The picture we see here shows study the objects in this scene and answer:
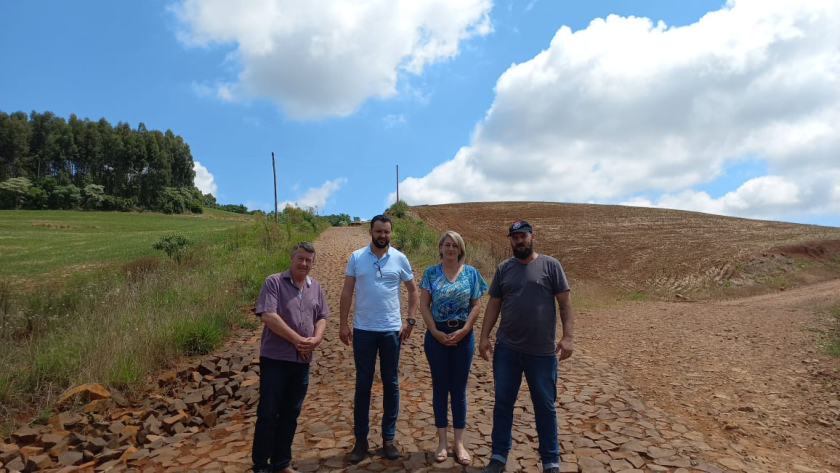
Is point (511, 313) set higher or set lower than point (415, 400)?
higher

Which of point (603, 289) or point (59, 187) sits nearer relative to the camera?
point (603, 289)

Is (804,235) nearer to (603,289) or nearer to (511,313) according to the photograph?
(603,289)

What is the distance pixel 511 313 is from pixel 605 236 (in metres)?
30.2

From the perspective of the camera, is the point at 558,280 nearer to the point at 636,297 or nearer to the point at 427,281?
the point at 427,281

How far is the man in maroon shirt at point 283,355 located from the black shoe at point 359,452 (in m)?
0.44

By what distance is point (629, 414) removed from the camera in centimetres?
464

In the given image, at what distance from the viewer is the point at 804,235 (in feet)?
91.3

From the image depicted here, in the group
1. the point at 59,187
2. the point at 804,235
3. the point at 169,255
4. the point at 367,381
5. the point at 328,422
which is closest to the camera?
the point at 367,381

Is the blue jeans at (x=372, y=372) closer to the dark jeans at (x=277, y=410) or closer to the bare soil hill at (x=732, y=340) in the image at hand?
the dark jeans at (x=277, y=410)

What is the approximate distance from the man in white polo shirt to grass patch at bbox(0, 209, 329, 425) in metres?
3.27

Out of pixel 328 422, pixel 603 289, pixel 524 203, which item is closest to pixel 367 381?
pixel 328 422

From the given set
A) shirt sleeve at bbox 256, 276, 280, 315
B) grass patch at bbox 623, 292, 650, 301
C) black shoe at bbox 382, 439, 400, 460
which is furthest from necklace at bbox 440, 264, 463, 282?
grass patch at bbox 623, 292, 650, 301

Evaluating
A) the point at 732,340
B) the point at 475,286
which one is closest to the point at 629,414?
the point at 475,286

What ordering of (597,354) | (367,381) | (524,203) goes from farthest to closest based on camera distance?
(524,203) → (597,354) → (367,381)
